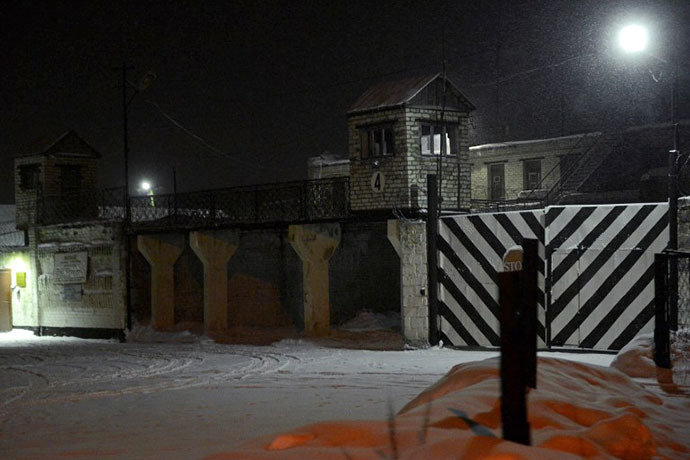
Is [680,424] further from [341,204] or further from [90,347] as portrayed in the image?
[90,347]

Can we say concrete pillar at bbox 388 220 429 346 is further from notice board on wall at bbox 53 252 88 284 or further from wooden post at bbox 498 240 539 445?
notice board on wall at bbox 53 252 88 284

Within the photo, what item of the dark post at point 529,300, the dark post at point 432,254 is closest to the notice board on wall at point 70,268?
the dark post at point 432,254

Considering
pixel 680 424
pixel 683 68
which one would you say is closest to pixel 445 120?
pixel 680 424

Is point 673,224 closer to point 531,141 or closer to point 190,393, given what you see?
point 190,393

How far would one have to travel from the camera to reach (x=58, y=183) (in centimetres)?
3098

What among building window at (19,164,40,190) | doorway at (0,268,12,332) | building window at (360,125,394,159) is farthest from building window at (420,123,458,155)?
doorway at (0,268,12,332)

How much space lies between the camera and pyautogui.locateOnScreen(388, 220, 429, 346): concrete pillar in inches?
736

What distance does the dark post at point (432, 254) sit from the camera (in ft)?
61.2

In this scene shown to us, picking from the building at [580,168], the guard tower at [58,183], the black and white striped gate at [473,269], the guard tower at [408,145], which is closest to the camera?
the black and white striped gate at [473,269]

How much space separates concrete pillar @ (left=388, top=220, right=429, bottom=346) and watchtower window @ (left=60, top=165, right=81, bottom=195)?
17.2 metres

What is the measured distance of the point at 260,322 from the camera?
29.1 meters

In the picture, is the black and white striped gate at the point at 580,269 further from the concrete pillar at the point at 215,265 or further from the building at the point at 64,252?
the building at the point at 64,252

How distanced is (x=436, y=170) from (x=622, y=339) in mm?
7181

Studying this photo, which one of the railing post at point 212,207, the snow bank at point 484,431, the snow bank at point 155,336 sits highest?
the railing post at point 212,207
